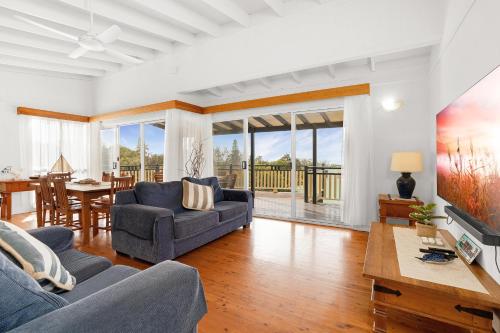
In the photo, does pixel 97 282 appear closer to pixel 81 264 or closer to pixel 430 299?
pixel 81 264

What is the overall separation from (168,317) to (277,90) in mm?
4233

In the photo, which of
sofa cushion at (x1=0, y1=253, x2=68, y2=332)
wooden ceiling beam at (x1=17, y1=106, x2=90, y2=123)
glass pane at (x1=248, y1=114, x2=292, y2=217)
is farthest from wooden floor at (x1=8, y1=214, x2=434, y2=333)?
wooden ceiling beam at (x1=17, y1=106, x2=90, y2=123)

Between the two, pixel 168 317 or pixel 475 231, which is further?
pixel 475 231

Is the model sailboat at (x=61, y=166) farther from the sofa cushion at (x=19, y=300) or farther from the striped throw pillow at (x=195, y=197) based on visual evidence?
the sofa cushion at (x=19, y=300)

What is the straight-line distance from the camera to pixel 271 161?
5418 millimetres

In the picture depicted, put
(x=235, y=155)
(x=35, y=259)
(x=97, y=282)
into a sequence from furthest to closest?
(x=235, y=155) → (x=97, y=282) → (x=35, y=259)

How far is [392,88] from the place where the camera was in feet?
12.0

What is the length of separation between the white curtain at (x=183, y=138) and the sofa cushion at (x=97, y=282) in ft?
11.7

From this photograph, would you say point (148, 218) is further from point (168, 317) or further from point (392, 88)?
point (392, 88)

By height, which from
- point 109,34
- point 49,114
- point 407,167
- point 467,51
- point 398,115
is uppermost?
point 109,34

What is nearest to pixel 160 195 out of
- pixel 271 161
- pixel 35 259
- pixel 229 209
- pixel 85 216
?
pixel 229 209

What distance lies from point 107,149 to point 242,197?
14.2ft

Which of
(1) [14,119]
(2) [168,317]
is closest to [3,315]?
(2) [168,317]

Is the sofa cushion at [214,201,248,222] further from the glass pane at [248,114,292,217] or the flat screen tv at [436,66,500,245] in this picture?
the flat screen tv at [436,66,500,245]
